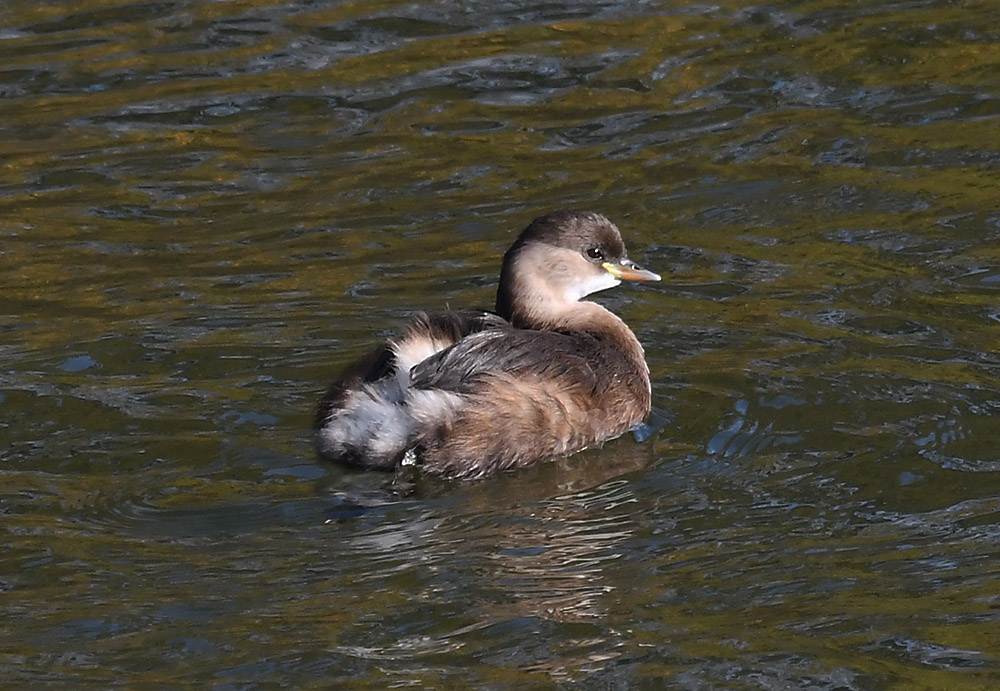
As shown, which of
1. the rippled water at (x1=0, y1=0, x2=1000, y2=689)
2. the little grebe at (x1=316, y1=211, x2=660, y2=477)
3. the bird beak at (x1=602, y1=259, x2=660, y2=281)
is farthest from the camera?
the bird beak at (x1=602, y1=259, x2=660, y2=281)

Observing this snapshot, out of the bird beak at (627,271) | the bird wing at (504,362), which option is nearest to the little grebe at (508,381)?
the bird wing at (504,362)

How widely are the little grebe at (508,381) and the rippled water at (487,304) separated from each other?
0.39ft

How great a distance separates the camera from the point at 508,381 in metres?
6.34

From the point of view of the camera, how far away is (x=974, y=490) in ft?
19.3

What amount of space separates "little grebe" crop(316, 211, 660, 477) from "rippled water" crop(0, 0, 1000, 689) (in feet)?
0.39

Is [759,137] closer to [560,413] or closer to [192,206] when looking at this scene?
[192,206]

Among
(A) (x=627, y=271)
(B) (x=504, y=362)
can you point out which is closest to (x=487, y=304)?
(A) (x=627, y=271)

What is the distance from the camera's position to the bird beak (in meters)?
7.29

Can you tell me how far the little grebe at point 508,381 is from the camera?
619 centimetres

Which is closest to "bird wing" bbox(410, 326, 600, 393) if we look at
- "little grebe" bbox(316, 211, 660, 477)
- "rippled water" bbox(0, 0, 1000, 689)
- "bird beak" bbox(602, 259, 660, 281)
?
"little grebe" bbox(316, 211, 660, 477)

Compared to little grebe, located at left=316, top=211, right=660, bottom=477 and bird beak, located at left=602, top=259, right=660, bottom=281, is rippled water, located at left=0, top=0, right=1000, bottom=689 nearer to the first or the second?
little grebe, located at left=316, top=211, right=660, bottom=477

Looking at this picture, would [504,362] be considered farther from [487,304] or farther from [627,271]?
[487,304]

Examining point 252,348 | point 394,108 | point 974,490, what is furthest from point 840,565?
point 394,108

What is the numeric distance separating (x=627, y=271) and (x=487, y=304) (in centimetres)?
95
